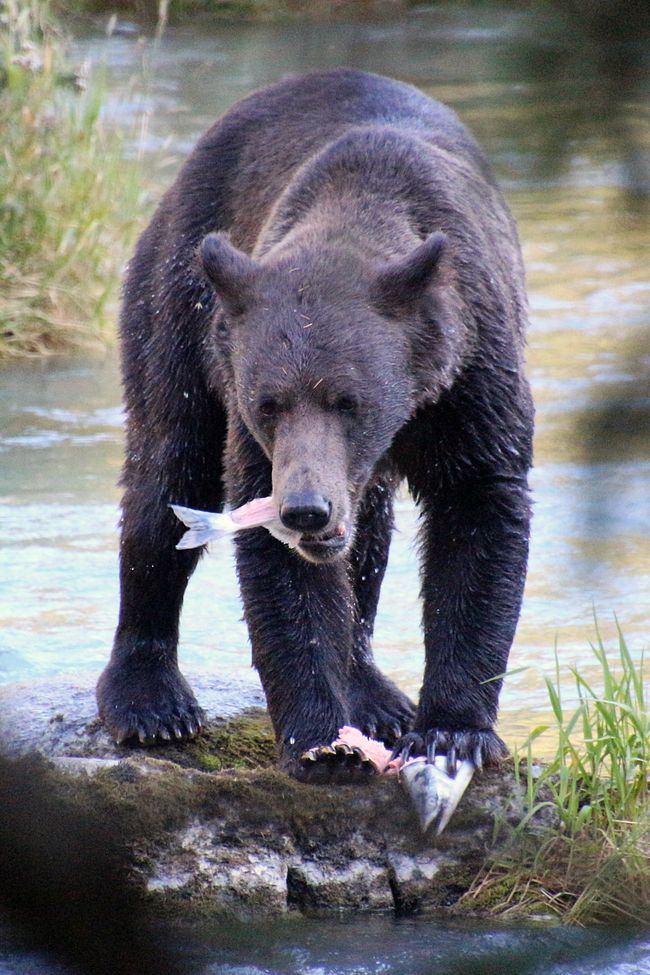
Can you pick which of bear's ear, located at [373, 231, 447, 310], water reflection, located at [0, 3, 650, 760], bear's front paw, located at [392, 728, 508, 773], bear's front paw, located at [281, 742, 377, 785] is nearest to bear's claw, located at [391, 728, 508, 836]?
bear's front paw, located at [392, 728, 508, 773]

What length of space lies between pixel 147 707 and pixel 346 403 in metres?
1.43

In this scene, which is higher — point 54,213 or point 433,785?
point 54,213

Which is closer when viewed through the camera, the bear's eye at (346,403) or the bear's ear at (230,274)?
the bear's eye at (346,403)

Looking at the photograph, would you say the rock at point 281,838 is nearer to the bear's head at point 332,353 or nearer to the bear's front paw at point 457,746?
the bear's front paw at point 457,746

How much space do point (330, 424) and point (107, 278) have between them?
729 cm

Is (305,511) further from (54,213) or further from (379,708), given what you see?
(54,213)

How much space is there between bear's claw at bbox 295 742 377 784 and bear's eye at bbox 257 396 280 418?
0.86 m

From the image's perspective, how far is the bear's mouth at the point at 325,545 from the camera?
3426mm

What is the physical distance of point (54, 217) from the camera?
33.4ft

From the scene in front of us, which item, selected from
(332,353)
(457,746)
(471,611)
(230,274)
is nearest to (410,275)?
(332,353)

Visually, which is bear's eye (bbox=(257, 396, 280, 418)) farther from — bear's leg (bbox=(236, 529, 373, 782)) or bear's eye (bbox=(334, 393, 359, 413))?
bear's leg (bbox=(236, 529, 373, 782))

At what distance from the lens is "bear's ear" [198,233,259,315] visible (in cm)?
375

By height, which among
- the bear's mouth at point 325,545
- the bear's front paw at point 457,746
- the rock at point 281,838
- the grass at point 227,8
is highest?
the grass at point 227,8

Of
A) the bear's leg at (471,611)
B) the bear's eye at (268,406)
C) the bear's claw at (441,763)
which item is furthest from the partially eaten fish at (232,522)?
the bear's claw at (441,763)
